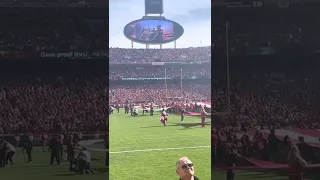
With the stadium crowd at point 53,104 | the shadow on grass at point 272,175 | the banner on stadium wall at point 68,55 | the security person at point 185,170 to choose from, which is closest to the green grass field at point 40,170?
Answer: the stadium crowd at point 53,104

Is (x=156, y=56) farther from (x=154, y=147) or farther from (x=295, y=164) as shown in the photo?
(x=295, y=164)

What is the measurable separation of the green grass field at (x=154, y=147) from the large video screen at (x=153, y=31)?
1151mm

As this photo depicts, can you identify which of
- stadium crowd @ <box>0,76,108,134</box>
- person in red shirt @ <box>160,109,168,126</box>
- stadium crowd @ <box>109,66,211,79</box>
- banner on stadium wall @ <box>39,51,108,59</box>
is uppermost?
stadium crowd @ <box>109,66,211,79</box>

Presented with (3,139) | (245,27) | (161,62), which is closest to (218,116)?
(245,27)

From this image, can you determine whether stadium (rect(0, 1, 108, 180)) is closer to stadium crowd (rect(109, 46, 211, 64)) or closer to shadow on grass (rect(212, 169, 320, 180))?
shadow on grass (rect(212, 169, 320, 180))

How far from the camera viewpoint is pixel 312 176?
391 cm

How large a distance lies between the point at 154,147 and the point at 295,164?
3089 mm

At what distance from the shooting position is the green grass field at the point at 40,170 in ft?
12.0

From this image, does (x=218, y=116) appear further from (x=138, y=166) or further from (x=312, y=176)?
(x=138, y=166)

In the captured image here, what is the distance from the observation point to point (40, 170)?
367 cm

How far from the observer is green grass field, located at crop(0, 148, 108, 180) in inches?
144

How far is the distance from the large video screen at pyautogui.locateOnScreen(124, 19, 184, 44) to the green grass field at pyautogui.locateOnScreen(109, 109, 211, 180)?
115cm

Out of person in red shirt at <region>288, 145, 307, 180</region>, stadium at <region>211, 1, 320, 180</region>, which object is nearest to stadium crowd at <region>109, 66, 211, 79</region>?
stadium at <region>211, 1, 320, 180</region>

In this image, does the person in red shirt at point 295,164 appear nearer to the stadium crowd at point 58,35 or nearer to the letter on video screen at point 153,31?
the stadium crowd at point 58,35
